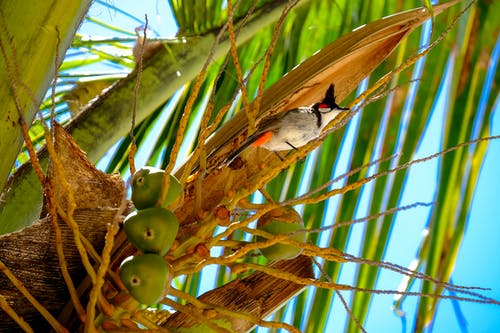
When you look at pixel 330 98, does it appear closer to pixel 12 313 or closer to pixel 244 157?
pixel 244 157

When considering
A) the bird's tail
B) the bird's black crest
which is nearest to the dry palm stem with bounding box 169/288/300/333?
the bird's tail

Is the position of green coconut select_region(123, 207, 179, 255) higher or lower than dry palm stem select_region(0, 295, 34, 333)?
higher

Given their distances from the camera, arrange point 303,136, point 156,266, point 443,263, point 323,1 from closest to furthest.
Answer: point 156,266 < point 443,263 < point 303,136 < point 323,1

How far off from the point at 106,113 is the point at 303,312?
680mm

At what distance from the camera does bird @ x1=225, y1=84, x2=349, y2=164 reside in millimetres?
1686

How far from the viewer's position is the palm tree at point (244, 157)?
1232 mm

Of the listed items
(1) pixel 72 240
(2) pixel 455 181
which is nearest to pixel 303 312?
(2) pixel 455 181

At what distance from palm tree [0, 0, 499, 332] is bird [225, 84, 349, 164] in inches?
1.6

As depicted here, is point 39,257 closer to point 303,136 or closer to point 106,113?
point 106,113

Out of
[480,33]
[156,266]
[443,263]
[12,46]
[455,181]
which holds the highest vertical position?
[480,33]

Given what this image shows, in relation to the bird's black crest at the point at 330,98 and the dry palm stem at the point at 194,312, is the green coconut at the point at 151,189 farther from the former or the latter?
the bird's black crest at the point at 330,98

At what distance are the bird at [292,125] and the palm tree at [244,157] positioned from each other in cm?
4

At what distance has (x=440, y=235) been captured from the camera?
2012 millimetres

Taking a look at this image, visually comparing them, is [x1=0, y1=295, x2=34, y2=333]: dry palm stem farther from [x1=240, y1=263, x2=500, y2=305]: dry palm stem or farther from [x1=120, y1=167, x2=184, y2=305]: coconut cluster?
[x1=240, y1=263, x2=500, y2=305]: dry palm stem
